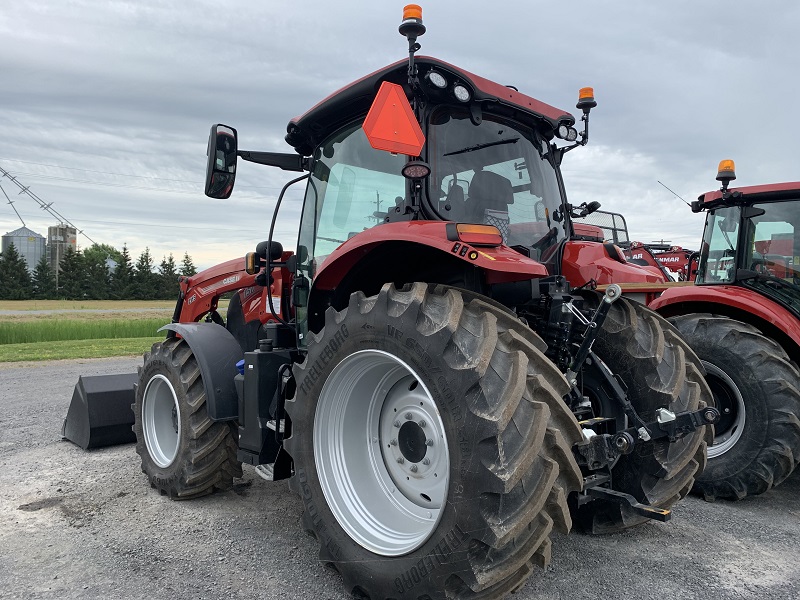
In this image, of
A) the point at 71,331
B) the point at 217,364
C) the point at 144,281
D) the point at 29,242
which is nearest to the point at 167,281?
the point at 144,281

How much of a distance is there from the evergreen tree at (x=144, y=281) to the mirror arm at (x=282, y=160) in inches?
2397

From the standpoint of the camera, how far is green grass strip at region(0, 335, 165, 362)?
13.7m

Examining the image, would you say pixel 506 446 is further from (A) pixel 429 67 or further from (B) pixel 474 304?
(A) pixel 429 67

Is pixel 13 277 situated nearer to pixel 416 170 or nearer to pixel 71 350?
pixel 71 350

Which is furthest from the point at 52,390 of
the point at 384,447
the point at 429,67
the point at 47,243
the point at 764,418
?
the point at 47,243

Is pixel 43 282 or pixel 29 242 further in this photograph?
pixel 29 242

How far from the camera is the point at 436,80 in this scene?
2.95 meters

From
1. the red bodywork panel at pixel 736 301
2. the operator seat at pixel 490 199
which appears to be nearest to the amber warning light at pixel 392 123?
the operator seat at pixel 490 199

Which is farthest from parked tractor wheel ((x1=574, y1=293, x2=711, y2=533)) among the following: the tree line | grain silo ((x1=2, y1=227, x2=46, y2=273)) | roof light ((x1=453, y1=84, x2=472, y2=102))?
grain silo ((x1=2, y1=227, x2=46, y2=273))

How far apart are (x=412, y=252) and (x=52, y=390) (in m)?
8.09

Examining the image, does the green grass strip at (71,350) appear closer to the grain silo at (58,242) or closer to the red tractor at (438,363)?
the red tractor at (438,363)

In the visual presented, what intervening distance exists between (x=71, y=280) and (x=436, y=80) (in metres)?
63.5

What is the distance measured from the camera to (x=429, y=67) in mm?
2980

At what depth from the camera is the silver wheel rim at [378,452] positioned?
2789 millimetres
